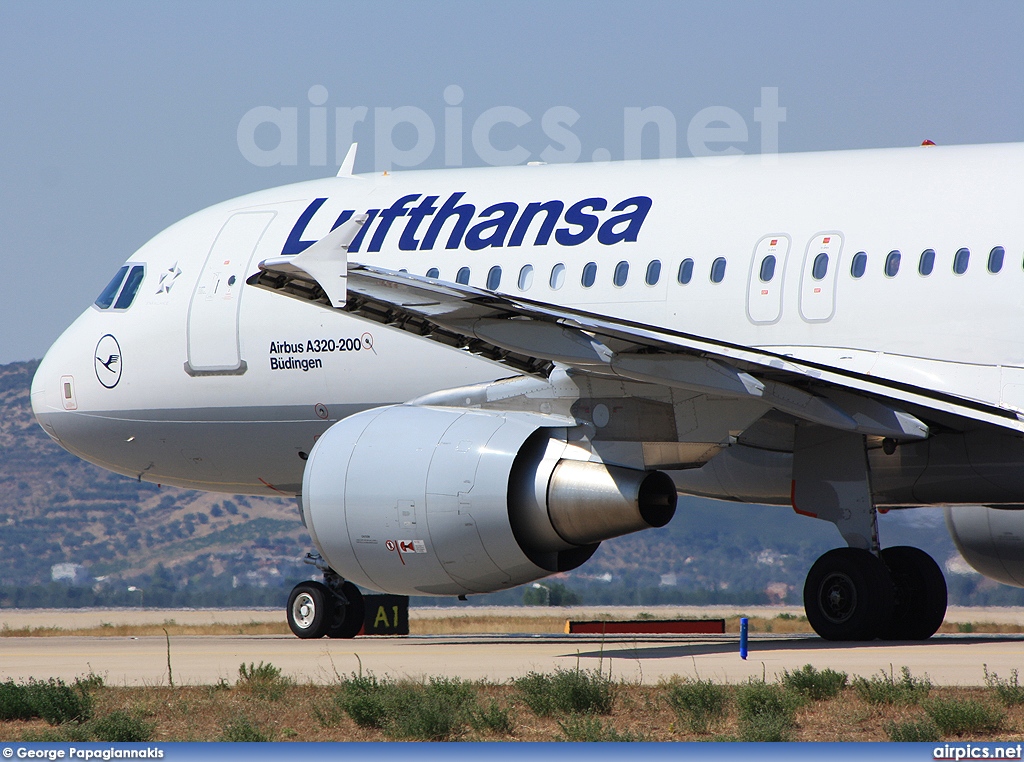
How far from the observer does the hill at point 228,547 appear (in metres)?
73.3

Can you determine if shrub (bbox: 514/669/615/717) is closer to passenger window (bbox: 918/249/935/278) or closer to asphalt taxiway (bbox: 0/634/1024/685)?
asphalt taxiway (bbox: 0/634/1024/685)

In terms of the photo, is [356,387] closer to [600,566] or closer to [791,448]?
[791,448]

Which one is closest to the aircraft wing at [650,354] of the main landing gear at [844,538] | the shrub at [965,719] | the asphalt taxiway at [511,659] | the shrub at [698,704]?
the main landing gear at [844,538]

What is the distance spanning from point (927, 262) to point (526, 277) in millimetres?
4326

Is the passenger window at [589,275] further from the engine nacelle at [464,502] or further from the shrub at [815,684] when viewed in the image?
the shrub at [815,684]

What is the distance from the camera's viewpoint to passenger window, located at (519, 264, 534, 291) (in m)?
16.3

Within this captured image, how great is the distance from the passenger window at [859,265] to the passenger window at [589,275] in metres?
2.79

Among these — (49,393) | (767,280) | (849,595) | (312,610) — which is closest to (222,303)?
(49,393)

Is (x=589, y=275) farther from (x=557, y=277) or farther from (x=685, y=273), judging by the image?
(x=685, y=273)

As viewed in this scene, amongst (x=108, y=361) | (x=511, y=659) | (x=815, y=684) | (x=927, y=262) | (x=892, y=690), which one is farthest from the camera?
(x=108, y=361)

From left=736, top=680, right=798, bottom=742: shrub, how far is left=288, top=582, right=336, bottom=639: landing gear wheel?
876cm

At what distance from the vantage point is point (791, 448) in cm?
1474

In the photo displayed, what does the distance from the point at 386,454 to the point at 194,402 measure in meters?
4.98

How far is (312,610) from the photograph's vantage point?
58.5 ft
